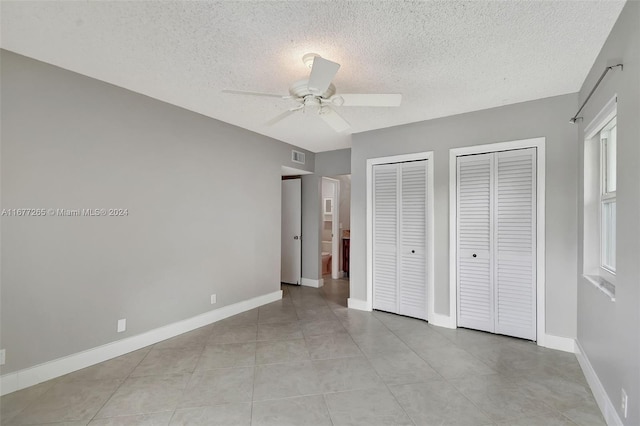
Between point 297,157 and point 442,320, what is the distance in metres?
3.39

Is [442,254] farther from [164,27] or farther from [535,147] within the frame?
[164,27]

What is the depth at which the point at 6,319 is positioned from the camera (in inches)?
89.9

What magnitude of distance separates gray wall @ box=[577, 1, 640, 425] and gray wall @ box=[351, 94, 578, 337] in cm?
84

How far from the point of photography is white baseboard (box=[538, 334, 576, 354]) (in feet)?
9.92

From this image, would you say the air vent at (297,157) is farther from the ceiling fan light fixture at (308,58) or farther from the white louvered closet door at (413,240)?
the ceiling fan light fixture at (308,58)

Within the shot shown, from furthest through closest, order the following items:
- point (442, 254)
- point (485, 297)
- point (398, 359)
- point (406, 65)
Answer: point (442, 254)
point (485, 297)
point (398, 359)
point (406, 65)

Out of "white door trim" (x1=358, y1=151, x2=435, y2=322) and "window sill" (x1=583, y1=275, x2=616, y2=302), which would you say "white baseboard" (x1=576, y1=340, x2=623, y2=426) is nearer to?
"window sill" (x1=583, y1=275, x2=616, y2=302)

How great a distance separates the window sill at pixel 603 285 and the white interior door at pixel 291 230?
4.31m

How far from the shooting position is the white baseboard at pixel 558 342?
3.02m

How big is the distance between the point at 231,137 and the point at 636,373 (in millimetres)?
4229

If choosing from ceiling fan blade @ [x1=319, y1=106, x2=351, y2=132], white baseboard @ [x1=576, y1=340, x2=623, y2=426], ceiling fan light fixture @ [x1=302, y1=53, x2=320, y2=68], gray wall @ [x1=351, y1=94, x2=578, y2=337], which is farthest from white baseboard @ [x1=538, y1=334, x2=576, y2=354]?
ceiling fan light fixture @ [x1=302, y1=53, x2=320, y2=68]

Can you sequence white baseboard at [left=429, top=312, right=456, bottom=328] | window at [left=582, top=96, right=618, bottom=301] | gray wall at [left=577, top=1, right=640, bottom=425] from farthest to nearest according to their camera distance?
white baseboard at [left=429, top=312, right=456, bottom=328]
window at [left=582, top=96, right=618, bottom=301]
gray wall at [left=577, top=1, right=640, bottom=425]

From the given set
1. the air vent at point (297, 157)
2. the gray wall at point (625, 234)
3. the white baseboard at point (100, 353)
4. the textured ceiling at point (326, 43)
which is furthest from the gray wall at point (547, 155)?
the white baseboard at point (100, 353)

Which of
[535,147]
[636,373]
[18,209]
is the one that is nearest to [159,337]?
[18,209]
